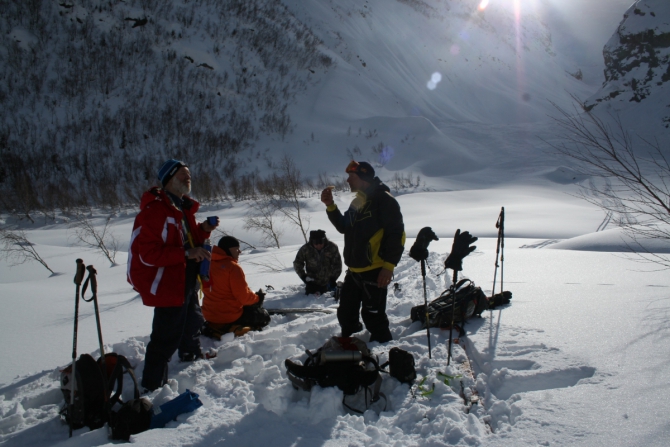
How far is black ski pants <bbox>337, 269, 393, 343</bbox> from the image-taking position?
350 centimetres

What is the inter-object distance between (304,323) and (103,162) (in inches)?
1089

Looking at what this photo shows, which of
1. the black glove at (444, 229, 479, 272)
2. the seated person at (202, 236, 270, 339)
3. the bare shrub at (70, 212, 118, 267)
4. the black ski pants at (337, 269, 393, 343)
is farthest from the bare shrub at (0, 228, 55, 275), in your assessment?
the black glove at (444, 229, 479, 272)

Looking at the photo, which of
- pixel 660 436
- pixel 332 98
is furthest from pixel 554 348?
pixel 332 98

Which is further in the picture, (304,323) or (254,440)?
(304,323)

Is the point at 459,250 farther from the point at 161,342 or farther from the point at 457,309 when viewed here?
the point at 161,342

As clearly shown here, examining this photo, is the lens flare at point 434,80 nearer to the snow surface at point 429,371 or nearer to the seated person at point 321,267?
the snow surface at point 429,371

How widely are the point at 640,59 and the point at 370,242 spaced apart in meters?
40.7

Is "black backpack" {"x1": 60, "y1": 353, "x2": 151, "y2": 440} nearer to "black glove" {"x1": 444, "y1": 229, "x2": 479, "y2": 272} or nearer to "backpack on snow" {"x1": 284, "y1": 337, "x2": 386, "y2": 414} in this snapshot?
"backpack on snow" {"x1": 284, "y1": 337, "x2": 386, "y2": 414}

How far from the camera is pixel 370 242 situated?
11.2 feet

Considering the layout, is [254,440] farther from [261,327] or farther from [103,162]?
[103,162]

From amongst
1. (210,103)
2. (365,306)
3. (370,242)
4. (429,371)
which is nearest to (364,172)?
(370,242)

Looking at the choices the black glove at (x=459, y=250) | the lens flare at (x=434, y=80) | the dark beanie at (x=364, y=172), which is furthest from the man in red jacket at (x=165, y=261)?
the lens flare at (x=434, y=80)

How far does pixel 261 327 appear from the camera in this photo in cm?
411

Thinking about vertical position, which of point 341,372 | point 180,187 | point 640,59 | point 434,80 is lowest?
point 341,372
